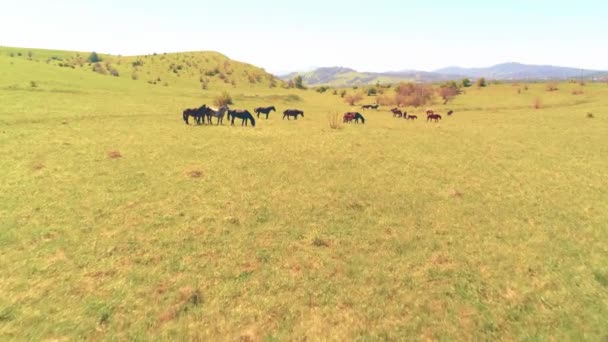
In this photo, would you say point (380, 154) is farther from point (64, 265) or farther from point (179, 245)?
point (64, 265)

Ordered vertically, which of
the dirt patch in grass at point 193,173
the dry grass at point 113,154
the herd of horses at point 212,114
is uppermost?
the herd of horses at point 212,114

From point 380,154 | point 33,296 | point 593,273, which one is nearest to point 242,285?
point 33,296

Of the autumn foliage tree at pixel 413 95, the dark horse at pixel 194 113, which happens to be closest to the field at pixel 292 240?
the dark horse at pixel 194 113

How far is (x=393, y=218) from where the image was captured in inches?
450

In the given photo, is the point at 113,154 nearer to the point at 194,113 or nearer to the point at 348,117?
the point at 194,113

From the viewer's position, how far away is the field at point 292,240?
6.77m

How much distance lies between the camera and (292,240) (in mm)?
9766

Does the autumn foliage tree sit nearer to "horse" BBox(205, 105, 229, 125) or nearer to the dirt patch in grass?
"horse" BBox(205, 105, 229, 125)

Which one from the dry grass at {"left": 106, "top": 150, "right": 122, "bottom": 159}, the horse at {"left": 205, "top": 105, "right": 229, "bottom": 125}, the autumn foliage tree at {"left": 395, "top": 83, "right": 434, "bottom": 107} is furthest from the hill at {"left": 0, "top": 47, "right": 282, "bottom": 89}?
the dry grass at {"left": 106, "top": 150, "right": 122, "bottom": 159}

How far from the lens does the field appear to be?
6.77 m

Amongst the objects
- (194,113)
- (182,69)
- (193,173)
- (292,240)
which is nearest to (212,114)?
(194,113)

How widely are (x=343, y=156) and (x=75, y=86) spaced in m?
37.8

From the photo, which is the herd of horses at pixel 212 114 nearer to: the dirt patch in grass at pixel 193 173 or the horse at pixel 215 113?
the horse at pixel 215 113

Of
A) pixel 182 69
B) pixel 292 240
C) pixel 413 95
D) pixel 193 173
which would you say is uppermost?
pixel 182 69
